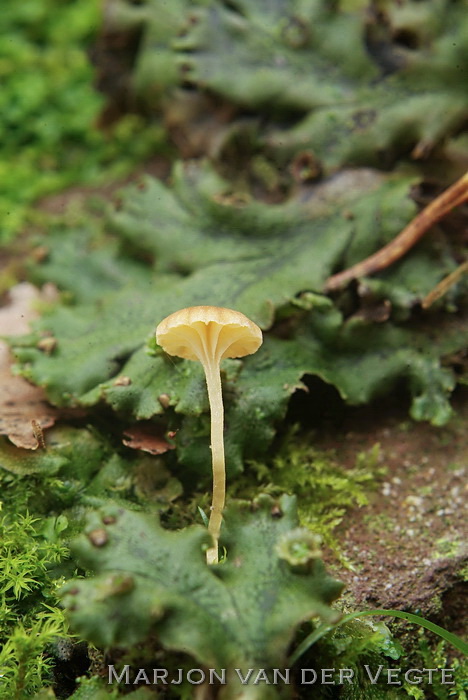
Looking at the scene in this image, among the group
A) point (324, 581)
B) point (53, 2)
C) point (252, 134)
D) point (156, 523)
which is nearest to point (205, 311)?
point (156, 523)

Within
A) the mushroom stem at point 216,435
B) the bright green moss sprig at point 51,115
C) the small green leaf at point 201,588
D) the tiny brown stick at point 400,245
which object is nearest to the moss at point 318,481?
the mushroom stem at point 216,435

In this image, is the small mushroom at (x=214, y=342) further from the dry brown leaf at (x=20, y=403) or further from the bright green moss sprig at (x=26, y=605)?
the dry brown leaf at (x=20, y=403)

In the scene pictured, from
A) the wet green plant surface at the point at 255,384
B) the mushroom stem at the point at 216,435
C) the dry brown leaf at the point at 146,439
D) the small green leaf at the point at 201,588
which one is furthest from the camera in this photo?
the dry brown leaf at the point at 146,439

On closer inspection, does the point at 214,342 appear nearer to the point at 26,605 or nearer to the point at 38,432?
the point at 38,432

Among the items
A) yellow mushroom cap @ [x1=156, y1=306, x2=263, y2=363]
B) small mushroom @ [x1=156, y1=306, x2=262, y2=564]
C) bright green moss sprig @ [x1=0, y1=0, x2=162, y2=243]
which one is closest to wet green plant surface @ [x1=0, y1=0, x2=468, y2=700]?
small mushroom @ [x1=156, y1=306, x2=262, y2=564]

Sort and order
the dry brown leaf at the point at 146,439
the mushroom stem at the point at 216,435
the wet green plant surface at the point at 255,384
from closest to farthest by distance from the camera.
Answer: the wet green plant surface at the point at 255,384, the mushroom stem at the point at 216,435, the dry brown leaf at the point at 146,439

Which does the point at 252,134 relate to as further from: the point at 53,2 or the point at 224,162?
the point at 53,2

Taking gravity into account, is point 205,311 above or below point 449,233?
above

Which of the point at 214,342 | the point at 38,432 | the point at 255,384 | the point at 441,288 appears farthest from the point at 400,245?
the point at 38,432
